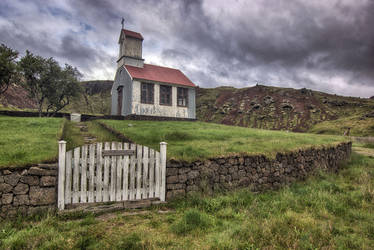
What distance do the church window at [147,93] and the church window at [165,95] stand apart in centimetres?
105

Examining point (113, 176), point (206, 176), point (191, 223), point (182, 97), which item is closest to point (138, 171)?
point (113, 176)

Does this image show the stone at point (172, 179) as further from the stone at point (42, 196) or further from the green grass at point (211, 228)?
the stone at point (42, 196)

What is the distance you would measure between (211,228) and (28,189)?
409cm

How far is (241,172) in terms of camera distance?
7.41 m

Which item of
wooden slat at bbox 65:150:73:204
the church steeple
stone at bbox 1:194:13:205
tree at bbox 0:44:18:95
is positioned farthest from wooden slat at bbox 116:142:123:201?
tree at bbox 0:44:18:95

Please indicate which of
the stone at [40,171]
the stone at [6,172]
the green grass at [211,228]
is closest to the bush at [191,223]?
the green grass at [211,228]

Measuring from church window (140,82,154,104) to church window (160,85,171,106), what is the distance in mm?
1047

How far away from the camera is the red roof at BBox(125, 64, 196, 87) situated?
22.4 meters

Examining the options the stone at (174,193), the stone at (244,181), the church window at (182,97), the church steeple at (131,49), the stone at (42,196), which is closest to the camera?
the stone at (42,196)

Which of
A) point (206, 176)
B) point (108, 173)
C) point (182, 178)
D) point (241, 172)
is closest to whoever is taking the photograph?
point (108, 173)

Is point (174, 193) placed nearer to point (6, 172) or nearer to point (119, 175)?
point (119, 175)

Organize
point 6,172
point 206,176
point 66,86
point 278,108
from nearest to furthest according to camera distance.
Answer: point 6,172, point 206,176, point 66,86, point 278,108

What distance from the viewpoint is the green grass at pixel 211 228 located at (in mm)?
3756

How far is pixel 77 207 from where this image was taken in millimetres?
5109
